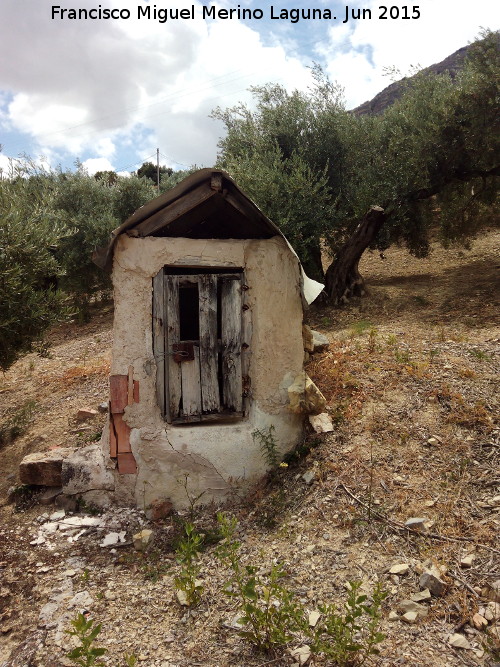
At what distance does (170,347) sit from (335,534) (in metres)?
2.28

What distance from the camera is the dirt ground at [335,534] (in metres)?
3.00

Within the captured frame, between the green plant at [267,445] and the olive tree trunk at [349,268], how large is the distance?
21.1ft

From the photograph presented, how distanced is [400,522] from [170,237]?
3291 mm

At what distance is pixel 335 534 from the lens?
3.82 metres

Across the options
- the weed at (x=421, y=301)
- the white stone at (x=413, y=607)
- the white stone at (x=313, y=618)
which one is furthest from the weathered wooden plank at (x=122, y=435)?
the weed at (x=421, y=301)

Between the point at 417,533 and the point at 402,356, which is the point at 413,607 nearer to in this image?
the point at 417,533

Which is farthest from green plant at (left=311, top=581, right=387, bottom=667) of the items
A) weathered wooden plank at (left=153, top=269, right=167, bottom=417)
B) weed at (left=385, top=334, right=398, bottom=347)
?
weed at (left=385, top=334, right=398, bottom=347)

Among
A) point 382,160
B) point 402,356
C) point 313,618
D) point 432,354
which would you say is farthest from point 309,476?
point 382,160

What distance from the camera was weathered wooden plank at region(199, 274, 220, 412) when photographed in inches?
185

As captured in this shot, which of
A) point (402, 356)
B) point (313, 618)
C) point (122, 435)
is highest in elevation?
point (402, 356)

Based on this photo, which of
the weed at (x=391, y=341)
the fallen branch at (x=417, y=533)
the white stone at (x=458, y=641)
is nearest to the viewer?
the white stone at (x=458, y=641)

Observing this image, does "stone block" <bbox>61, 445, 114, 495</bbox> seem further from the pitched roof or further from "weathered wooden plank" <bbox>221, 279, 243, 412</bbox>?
the pitched roof

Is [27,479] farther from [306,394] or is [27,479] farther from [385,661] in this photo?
[385,661]

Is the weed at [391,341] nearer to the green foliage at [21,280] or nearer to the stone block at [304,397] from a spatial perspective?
the stone block at [304,397]
